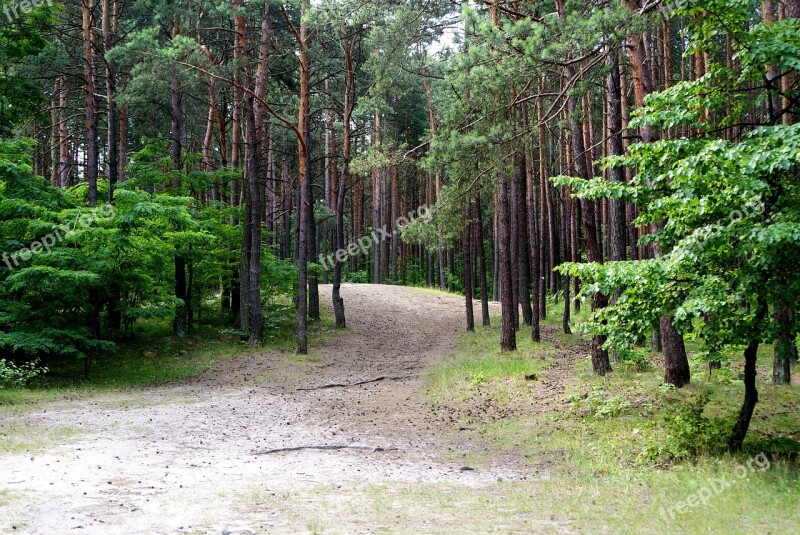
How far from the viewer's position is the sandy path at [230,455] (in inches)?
222

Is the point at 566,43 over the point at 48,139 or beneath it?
beneath

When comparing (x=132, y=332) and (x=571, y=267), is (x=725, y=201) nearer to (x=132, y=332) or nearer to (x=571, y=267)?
(x=571, y=267)

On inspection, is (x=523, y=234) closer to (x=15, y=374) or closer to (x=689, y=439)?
(x=689, y=439)

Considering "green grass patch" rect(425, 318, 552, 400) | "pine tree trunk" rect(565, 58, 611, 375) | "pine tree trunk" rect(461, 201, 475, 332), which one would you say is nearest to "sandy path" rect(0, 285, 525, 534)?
"green grass patch" rect(425, 318, 552, 400)

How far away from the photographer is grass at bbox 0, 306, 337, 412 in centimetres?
1285

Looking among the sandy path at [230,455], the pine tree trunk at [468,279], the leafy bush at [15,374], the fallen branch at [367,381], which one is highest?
the pine tree trunk at [468,279]

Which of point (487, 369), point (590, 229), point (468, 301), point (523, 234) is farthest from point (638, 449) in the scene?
point (468, 301)

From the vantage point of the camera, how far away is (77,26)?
1858 centimetres

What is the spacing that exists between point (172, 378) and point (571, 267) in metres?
11.6

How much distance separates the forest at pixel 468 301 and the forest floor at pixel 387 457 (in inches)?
2.5

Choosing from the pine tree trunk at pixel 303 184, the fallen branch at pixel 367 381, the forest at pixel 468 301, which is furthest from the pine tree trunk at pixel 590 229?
the pine tree trunk at pixel 303 184

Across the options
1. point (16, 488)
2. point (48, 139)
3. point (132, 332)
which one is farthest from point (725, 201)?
point (48, 139)

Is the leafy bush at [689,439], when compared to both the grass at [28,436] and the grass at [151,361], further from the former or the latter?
the grass at [151,361]

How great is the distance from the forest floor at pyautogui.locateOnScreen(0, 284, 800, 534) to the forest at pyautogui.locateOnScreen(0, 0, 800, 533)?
63 millimetres
